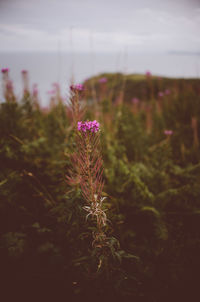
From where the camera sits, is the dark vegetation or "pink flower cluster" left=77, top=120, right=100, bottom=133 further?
the dark vegetation

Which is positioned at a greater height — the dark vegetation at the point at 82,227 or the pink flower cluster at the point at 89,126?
the pink flower cluster at the point at 89,126

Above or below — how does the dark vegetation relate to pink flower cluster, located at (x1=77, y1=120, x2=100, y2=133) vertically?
below

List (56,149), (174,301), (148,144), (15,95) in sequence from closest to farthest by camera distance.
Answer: (174,301)
(15,95)
(56,149)
(148,144)

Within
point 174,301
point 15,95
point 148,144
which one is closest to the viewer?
point 174,301

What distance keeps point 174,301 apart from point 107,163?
1.69m

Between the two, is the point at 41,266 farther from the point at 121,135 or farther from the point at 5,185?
the point at 121,135

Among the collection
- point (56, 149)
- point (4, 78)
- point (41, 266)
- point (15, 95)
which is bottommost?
point (41, 266)

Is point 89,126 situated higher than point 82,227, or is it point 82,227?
point 89,126

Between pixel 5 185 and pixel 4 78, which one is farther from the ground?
pixel 4 78

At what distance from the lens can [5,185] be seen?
190 centimetres

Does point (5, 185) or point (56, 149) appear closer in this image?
point (5, 185)

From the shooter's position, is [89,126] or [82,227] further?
[82,227]

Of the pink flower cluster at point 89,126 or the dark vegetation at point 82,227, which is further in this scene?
the dark vegetation at point 82,227

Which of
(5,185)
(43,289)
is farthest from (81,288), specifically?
(5,185)
